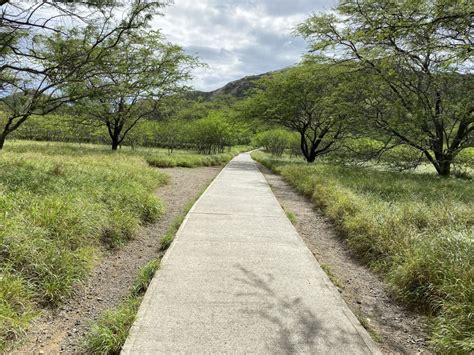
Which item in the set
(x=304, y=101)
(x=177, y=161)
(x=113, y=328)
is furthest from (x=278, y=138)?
(x=113, y=328)

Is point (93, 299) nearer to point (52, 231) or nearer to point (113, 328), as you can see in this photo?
point (113, 328)

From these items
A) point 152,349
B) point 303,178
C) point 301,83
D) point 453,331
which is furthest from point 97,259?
point 301,83

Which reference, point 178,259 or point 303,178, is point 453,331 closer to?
point 178,259

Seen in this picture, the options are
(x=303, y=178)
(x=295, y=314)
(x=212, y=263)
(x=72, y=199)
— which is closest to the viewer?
(x=295, y=314)

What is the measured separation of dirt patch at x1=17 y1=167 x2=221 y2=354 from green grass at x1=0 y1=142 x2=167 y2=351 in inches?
5.0

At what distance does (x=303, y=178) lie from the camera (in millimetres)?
11805

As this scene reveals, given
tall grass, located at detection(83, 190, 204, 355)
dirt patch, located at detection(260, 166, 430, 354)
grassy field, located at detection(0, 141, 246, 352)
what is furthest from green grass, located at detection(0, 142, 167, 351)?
dirt patch, located at detection(260, 166, 430, 354)

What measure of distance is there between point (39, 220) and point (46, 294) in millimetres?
1345

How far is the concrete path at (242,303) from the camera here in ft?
8.36

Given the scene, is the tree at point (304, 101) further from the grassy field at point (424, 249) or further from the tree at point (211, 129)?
the grassy field at point (424, 249)

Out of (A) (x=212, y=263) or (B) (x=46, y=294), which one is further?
(A) (x=212, y=263)

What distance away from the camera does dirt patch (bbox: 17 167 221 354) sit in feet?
8.80

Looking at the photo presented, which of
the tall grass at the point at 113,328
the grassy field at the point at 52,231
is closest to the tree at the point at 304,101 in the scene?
the grassy field at the point at 52,231

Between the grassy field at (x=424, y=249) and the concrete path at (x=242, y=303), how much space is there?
860 millimetres
